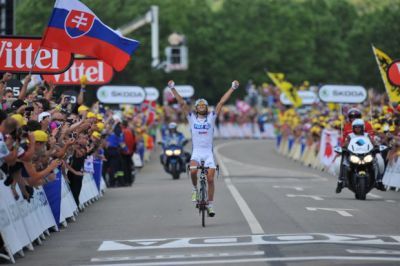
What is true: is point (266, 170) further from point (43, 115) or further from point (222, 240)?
point (222, 240)

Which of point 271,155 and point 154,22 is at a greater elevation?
point 154,22

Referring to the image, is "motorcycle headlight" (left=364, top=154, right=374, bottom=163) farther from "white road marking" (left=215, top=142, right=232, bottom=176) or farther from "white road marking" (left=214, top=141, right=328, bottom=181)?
"white road marking" (left=215, top=142, right=232, bottom=176)

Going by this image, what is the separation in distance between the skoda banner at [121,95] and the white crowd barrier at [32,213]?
22.1 metres

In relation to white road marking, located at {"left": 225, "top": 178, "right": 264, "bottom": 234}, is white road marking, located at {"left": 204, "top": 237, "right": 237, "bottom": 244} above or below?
above

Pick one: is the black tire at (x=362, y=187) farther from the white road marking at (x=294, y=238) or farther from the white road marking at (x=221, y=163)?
the white road marking at (x=221, y=163)

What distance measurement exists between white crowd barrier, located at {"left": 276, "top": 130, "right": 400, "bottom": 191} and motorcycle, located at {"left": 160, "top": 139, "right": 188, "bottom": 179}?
4.41 m

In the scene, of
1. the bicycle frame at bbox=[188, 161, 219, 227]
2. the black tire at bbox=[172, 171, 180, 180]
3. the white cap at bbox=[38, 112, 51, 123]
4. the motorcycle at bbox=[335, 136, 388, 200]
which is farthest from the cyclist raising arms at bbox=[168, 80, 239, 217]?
the black tire at bbox=[172, 171, 180, 180]

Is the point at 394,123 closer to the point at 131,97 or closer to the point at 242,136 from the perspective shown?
the point at 131,97

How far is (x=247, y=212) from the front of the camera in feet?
74.2

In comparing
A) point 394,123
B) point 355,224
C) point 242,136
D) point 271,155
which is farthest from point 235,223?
point 242,136

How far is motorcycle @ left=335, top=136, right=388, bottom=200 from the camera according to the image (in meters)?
26.6

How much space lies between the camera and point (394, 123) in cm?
3144

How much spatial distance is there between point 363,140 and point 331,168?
54.7ft

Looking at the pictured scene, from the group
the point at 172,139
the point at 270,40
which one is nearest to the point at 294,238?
the point at 172,139
